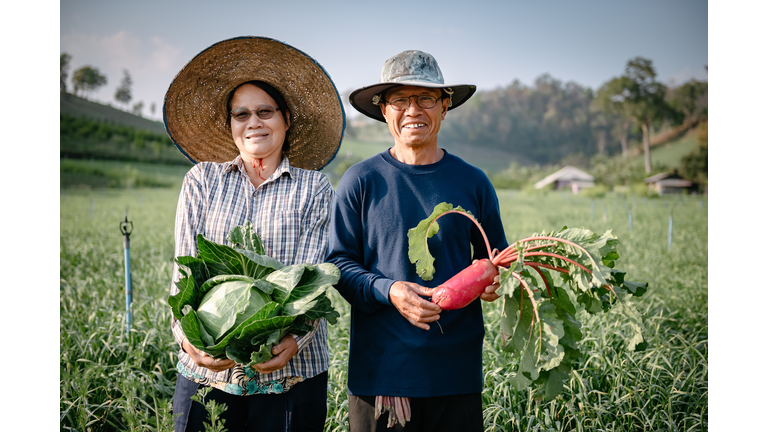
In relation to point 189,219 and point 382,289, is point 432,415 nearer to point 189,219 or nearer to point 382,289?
point 382,289

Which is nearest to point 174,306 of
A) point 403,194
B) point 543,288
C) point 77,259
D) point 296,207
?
point 296,207

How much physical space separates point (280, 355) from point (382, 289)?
46cm

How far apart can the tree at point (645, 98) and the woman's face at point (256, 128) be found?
37665 millimetres

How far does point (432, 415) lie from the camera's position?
1670 mm

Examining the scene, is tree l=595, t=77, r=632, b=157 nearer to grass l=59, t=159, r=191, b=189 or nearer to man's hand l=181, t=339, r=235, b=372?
grass l=59, t=159, r=191, b=189

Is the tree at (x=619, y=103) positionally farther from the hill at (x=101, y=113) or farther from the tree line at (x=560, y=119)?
the hill at (x=101, y=113)

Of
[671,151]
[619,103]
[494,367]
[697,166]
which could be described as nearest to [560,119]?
[619,103]

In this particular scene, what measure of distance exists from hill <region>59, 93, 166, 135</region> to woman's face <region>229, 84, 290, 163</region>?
28.1 metres

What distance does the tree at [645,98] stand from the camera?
34.7 meters

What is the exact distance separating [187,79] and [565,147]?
202ft

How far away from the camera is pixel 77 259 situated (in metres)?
6.40

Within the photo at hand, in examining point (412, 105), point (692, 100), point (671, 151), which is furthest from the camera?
point (671, 151)

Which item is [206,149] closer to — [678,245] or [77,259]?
[77,259]

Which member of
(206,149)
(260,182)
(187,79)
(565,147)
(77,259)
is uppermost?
(565,147)
